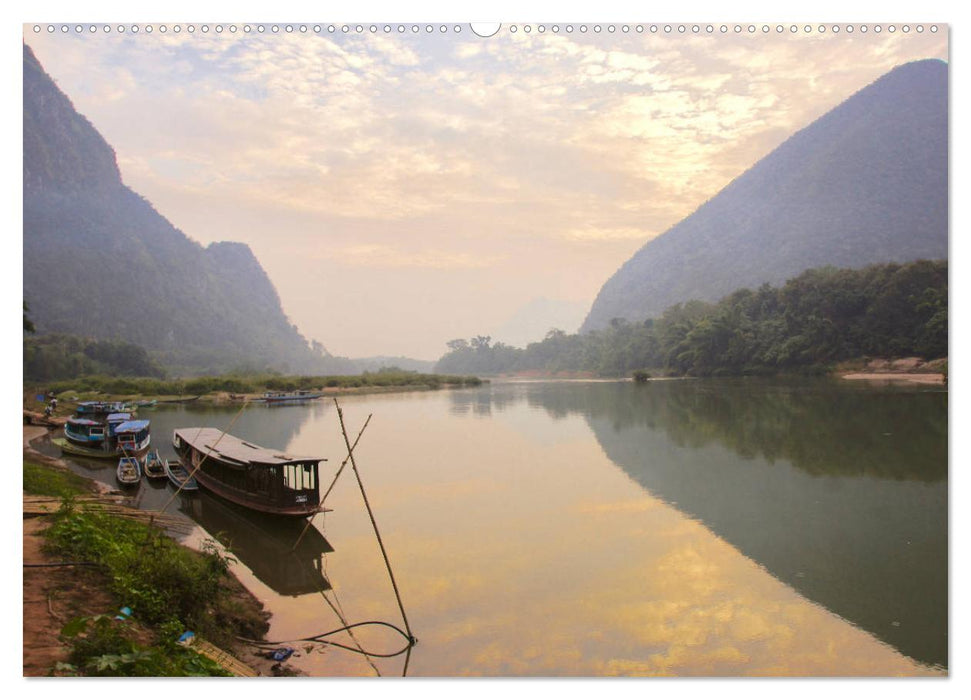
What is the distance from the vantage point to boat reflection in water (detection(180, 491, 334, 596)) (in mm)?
6035

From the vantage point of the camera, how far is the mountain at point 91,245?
3951 millimetres

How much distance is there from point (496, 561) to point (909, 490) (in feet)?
17.1

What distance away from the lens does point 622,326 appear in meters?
47.5

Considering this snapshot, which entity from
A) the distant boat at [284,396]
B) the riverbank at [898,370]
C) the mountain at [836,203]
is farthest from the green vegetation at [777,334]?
the distant boat at [284,396]

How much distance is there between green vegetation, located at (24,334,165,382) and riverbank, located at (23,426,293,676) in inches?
45.4

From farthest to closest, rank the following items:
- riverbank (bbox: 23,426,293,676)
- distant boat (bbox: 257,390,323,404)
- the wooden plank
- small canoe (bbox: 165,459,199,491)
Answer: distant boat (bbox: 257,390,323,404), small canoe (bbox: 165,459,199,491), the wooden plank, riverbank (bbox: 23,426,293,676)

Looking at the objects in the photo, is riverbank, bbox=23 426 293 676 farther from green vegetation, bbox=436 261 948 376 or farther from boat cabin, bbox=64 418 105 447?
boat cabin, bbox=64 418 105 447

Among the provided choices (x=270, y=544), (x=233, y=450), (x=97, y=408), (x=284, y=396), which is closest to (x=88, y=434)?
(x=97, y=408)

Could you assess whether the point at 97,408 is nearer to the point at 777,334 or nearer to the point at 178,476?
the point at 178,476

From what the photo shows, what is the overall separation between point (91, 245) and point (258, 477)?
3047mm

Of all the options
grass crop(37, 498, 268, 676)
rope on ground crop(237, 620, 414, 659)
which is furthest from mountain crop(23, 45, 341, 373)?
rope on ground crop(237, 620, 414, 659)

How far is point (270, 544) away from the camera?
280 inches

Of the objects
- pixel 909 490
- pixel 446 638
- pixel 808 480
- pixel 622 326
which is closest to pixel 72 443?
pixel 446 638

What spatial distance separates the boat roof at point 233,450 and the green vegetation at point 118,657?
3618 mm
